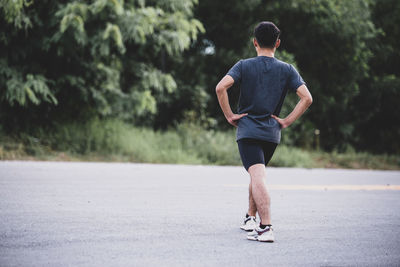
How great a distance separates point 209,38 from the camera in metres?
19.5

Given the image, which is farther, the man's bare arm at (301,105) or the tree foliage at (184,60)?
the tree foliage at (184,60)

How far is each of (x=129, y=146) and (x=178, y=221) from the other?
29.4 ft

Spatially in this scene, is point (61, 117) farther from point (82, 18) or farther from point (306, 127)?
point (306, 127)

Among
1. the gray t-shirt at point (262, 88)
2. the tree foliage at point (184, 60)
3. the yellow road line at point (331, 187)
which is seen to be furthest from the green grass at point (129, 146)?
the gray t-shirt at point (262, 88)

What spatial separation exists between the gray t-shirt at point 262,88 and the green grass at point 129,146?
913 cm

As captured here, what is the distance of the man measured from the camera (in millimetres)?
4176

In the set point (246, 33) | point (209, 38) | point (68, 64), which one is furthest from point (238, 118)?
point (209, 38)

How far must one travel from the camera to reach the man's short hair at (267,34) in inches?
164

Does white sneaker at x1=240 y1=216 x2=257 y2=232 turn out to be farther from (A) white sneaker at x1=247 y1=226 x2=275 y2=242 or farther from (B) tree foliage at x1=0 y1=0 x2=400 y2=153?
(B) tree foliage at x1=0 y1=0 x2=400 y2=153

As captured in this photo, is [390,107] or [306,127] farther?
[390,107]

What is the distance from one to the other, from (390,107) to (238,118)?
1982 cm

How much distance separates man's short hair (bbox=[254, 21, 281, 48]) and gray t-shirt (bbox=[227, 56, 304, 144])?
13 centimetres

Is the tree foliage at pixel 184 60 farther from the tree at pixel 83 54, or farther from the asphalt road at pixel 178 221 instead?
the asphalt road at pixel 178 221

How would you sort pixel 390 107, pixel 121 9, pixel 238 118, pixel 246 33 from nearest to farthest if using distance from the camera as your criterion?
1. pixel 238 118
2. pixel 121 9
3. pixel 246 33
4. pixel 390 107
